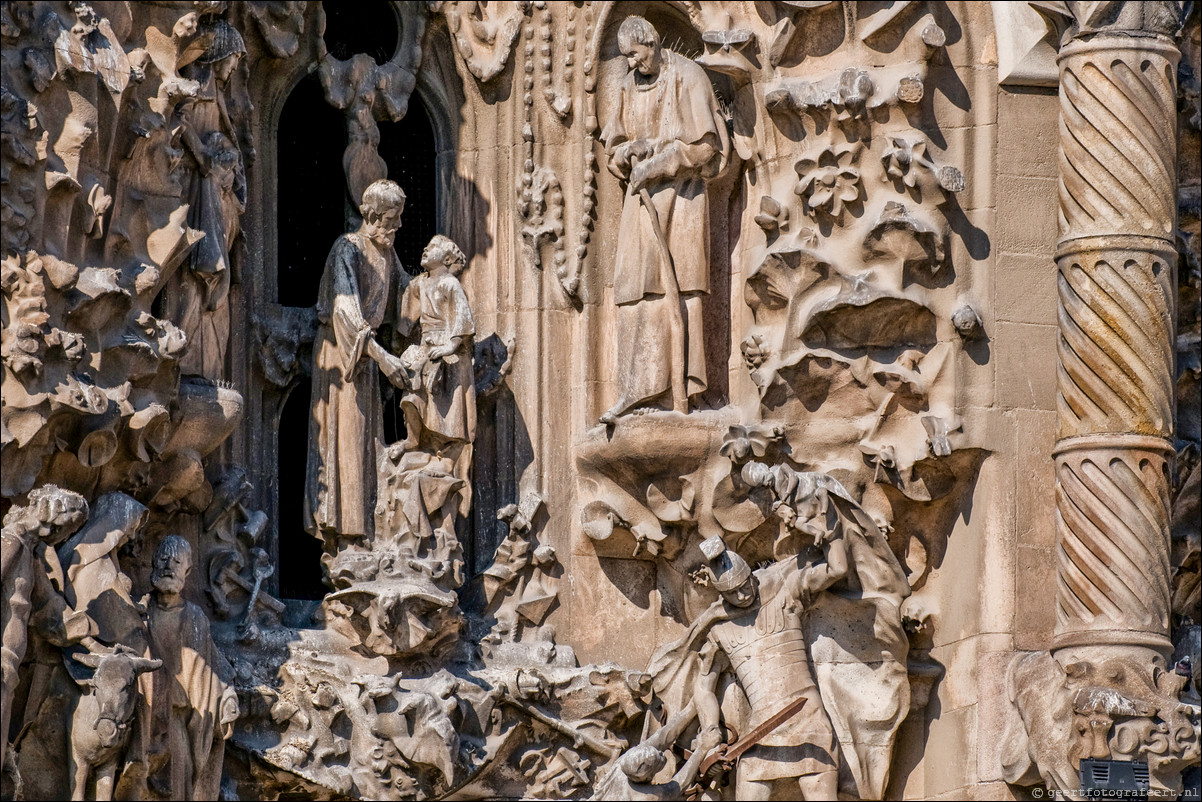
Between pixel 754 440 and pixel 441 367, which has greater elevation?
pixel 441 367

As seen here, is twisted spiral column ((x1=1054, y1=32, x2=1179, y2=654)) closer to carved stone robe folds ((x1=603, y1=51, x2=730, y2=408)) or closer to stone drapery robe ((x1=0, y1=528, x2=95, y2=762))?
carved stone robe folds ((x1=603, y1=51, x2=730, y2=408))

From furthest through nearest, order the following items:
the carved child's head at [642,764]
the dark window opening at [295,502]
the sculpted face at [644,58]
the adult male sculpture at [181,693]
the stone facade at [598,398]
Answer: the dark window opening at [295,502] → the sculpted face at [644,58] → the carved child's head at [642,764] → the adult male sculpture at [181,693] → the stone facade at [598,398]

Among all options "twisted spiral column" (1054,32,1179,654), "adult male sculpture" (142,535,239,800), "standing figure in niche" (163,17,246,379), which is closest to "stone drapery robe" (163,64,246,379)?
"standing figure in niche" (163,17,246,379)

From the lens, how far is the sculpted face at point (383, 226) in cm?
1795

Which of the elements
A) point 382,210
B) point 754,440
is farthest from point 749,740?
point 382,210

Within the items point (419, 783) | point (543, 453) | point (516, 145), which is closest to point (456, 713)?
point (419, 783)

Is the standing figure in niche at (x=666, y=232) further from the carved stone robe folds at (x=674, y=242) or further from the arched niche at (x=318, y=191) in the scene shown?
the arched niche at (x=318, y=191)

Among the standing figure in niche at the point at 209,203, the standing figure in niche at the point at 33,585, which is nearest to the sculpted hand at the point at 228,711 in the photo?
the standing figure in niche at the point at 33,585

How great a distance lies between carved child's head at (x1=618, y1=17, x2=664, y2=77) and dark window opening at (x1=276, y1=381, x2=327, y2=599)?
2.38 meters

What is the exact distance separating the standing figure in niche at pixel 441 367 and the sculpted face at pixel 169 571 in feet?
5.24

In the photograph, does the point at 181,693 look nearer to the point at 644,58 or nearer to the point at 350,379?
the point at 350,379

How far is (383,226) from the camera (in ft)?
59.0

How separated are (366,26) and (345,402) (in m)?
2.12

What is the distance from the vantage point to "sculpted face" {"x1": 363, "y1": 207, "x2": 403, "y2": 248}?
18.0m
